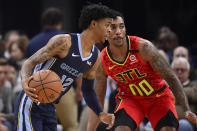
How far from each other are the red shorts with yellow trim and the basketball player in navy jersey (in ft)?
1.54

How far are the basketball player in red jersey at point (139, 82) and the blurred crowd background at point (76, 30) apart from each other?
4.22 ft

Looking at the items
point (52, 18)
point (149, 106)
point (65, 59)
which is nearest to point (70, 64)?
point (65, 59)

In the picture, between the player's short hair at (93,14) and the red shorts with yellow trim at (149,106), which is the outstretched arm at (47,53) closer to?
the player's short hair at (93,14)

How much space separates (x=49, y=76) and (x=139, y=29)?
698 centimetres

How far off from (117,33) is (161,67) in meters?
0.72

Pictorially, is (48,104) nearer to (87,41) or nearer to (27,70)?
(27,70)

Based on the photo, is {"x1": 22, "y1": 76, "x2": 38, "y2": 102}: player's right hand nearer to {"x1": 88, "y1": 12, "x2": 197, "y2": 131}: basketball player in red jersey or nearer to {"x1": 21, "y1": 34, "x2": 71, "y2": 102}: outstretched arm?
{"x1": 21, "y1": 34, "x2": 71, "y2": 102}: outstretched arm

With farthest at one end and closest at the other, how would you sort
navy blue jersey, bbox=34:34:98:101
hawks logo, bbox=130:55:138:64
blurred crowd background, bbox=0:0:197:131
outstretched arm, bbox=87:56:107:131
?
blurred crowd background, bbox=0:0:197:131, outstretched arm, bbox=87:56:107:131, hawks logo, bbox=130:55:138:64, navy blue jersey, bbox=34:34:98:101

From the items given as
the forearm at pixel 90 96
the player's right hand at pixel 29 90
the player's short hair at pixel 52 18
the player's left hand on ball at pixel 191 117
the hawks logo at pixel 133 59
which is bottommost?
the player's left hand on ball at pixel 191 117

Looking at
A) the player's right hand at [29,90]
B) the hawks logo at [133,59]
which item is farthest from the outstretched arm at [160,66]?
the player's right hand at [29,90]

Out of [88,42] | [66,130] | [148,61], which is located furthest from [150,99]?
[66,130]

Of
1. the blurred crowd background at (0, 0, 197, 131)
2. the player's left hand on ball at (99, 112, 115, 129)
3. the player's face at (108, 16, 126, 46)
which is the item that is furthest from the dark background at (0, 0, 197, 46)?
the player's left hand on ball at (99, 112, 115, 129)

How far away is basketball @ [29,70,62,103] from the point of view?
171 inches

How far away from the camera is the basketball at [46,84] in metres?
4.35
